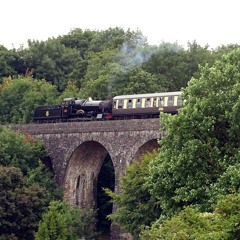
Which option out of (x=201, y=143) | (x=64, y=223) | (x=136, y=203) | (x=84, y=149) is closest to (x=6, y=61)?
(x=84, y=149)

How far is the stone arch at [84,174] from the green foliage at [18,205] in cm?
591

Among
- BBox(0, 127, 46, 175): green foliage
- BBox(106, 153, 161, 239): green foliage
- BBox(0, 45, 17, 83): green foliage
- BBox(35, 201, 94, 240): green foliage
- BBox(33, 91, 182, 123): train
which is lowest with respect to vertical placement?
BBox(35, 201, 94, 240): green foliage

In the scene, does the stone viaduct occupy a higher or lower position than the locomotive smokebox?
lower

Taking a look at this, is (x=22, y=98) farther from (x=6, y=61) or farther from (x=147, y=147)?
(x=147, y=147)

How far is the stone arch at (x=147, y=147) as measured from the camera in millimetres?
44956

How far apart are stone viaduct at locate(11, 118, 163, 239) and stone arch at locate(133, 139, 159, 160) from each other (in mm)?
82

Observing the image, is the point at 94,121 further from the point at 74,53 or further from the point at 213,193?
the point at 74,53

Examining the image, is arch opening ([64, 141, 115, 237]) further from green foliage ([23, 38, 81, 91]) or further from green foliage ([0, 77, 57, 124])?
green foliage ([23, 38, 81, 91])

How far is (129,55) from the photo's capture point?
6519cm

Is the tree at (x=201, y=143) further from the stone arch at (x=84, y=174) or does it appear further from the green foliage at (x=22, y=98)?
the green foliage at (x=22, y=98)

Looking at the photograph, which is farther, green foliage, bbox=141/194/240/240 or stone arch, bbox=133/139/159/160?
stone arch, bbox=133/139/159/160

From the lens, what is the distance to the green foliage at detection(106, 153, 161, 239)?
3661cm

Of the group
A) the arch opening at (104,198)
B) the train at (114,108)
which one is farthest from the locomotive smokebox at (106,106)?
the arch opening at (104,198)

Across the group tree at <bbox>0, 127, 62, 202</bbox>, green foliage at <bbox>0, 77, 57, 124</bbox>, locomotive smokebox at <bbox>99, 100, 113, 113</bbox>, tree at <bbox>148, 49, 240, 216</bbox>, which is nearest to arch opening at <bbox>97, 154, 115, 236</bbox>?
locomotive smokebox at <bbox>99, 100, 113, 113</bbox>
